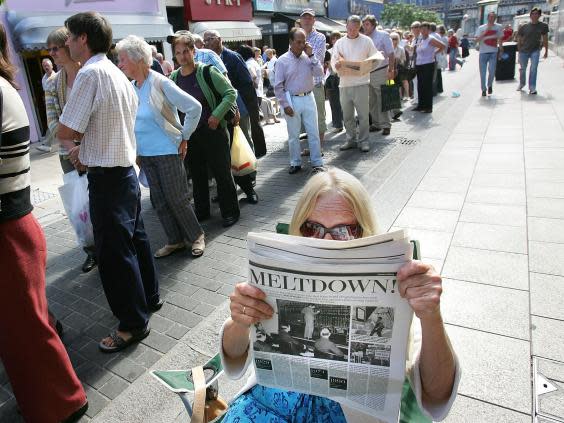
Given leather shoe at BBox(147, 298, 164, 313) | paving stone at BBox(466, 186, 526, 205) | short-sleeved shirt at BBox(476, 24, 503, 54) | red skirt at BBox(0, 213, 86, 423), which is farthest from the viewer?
short-sleeved shirt at BBox(476, 24, 503, 54)

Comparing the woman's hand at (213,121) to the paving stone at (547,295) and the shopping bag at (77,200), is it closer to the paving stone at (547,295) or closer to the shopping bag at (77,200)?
the shopping bag at (77,200)

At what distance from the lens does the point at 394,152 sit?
22.7ft

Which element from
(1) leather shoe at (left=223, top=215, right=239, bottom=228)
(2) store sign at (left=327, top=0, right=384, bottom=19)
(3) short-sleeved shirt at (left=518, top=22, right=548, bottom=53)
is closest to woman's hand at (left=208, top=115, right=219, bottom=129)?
(1) leather shoe at (left=223, top=215, right=239, bottom=228)

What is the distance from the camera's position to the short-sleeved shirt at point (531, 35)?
10320 mm

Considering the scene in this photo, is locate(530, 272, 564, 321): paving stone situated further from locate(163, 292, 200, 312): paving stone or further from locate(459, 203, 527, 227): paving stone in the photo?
locate(163, 292, 200, 312): paving stone

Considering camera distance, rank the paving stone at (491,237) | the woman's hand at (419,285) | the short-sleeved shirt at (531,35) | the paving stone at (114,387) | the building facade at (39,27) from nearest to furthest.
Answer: the woman's hand at (419,285), the paving stone at (114,387), the paving stone at (491,237), the building facade at (39,27), the short-sleeved shirt at (531,35)

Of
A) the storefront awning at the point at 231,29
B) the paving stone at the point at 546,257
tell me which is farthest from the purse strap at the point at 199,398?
the storefront awning at the point at 231,29

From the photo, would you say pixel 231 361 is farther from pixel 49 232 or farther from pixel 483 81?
pixel 483 81

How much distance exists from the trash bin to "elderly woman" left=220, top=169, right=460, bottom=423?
47.9 feet

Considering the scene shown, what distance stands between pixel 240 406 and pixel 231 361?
0.16 meters

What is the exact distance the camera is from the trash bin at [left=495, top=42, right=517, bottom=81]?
45.5ft

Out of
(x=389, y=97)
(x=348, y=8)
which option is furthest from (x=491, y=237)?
(x=348, y=8)

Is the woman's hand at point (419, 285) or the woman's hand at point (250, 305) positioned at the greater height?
Result: the woman's hand at point (419, 285)

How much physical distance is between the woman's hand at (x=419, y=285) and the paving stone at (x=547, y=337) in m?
1.73
